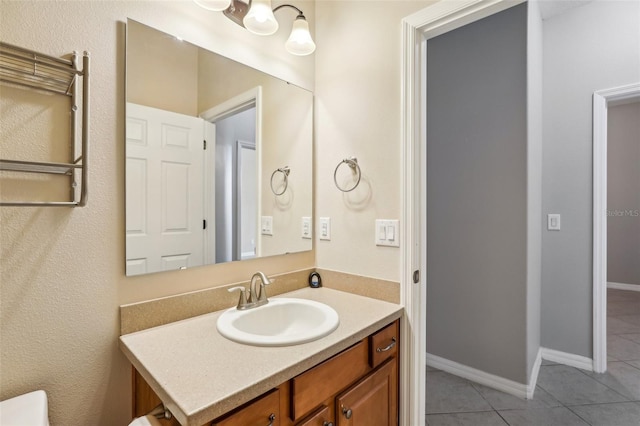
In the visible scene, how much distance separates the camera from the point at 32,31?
3.02 ft

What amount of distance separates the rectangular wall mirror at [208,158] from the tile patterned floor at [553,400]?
1439 millimetres

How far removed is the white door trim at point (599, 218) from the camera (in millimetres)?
2342

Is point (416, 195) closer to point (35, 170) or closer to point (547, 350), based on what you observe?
point (35, 170)

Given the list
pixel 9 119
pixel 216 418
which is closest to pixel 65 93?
pixel 9 119

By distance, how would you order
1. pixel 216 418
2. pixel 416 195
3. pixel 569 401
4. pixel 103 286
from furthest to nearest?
pixel 569 401
pixel 416 195
pixel 103 286
pixel 216 418

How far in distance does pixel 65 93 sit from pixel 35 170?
253mm

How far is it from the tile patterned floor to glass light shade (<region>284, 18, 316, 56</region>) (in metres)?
2.18

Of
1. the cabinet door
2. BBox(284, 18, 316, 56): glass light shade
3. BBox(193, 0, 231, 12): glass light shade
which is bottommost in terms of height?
the cabinet door

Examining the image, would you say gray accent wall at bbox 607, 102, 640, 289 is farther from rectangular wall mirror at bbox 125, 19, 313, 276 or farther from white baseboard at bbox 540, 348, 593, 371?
rectangular wall mirror at bbox 125, 19, 313, 276

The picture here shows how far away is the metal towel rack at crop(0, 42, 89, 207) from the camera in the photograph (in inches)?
34.2

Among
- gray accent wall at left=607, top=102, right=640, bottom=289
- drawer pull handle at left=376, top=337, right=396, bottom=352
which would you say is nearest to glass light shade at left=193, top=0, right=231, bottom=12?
drawer pull handle at left=376, top=337, right=396, bottom=352

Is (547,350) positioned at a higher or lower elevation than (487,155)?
lower

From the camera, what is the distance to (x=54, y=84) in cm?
95

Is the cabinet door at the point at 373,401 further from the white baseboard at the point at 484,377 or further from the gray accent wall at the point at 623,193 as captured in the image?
the gray accent wall at the point at 623,193
